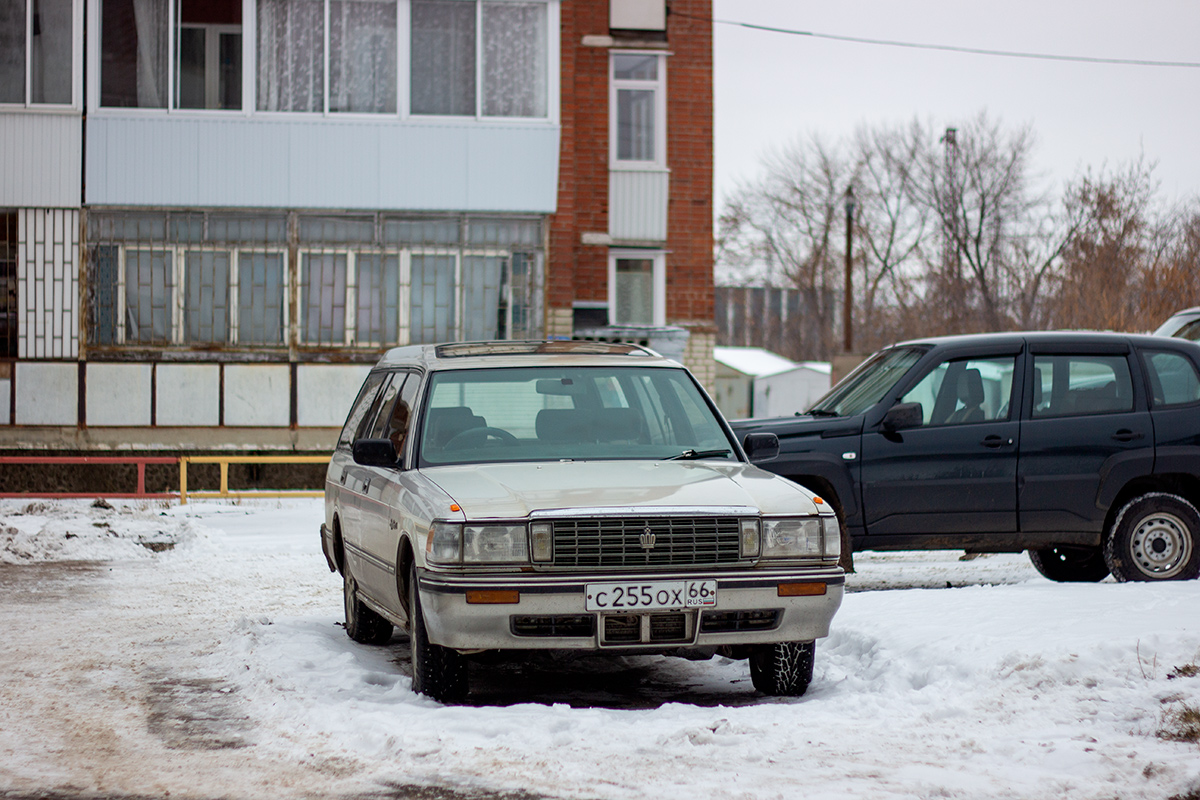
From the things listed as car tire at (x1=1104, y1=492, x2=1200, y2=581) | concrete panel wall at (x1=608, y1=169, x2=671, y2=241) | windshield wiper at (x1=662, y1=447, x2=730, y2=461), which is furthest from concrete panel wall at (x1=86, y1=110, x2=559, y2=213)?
windshield wiper at (x1=662, y1=447, x2=730, y2=461)

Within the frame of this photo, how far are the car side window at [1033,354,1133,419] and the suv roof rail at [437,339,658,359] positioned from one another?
3403 millimetres

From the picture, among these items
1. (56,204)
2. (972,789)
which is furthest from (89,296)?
(972,789)

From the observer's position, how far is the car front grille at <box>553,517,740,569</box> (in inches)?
240

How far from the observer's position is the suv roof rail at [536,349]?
7871 mm

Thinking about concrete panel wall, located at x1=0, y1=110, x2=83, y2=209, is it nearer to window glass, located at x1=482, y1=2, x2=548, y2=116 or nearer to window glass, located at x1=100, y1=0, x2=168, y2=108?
window glass, located at x1=100, y1=0, x2=168, y2=108

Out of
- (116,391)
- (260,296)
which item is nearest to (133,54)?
(260,296)

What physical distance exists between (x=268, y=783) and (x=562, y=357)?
3.27 metres

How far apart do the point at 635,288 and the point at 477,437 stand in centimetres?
1598

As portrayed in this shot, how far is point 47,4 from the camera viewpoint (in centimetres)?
1964

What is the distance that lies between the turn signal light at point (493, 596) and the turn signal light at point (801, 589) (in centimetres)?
114

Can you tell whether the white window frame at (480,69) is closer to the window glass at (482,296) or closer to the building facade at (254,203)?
the building facade at (254,203)

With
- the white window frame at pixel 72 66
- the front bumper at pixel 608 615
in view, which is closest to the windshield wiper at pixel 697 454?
the front bumper at pixel 608 615

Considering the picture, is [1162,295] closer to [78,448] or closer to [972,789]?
[78,448]

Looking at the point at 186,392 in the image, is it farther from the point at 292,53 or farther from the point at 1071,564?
the point at 1071,564
